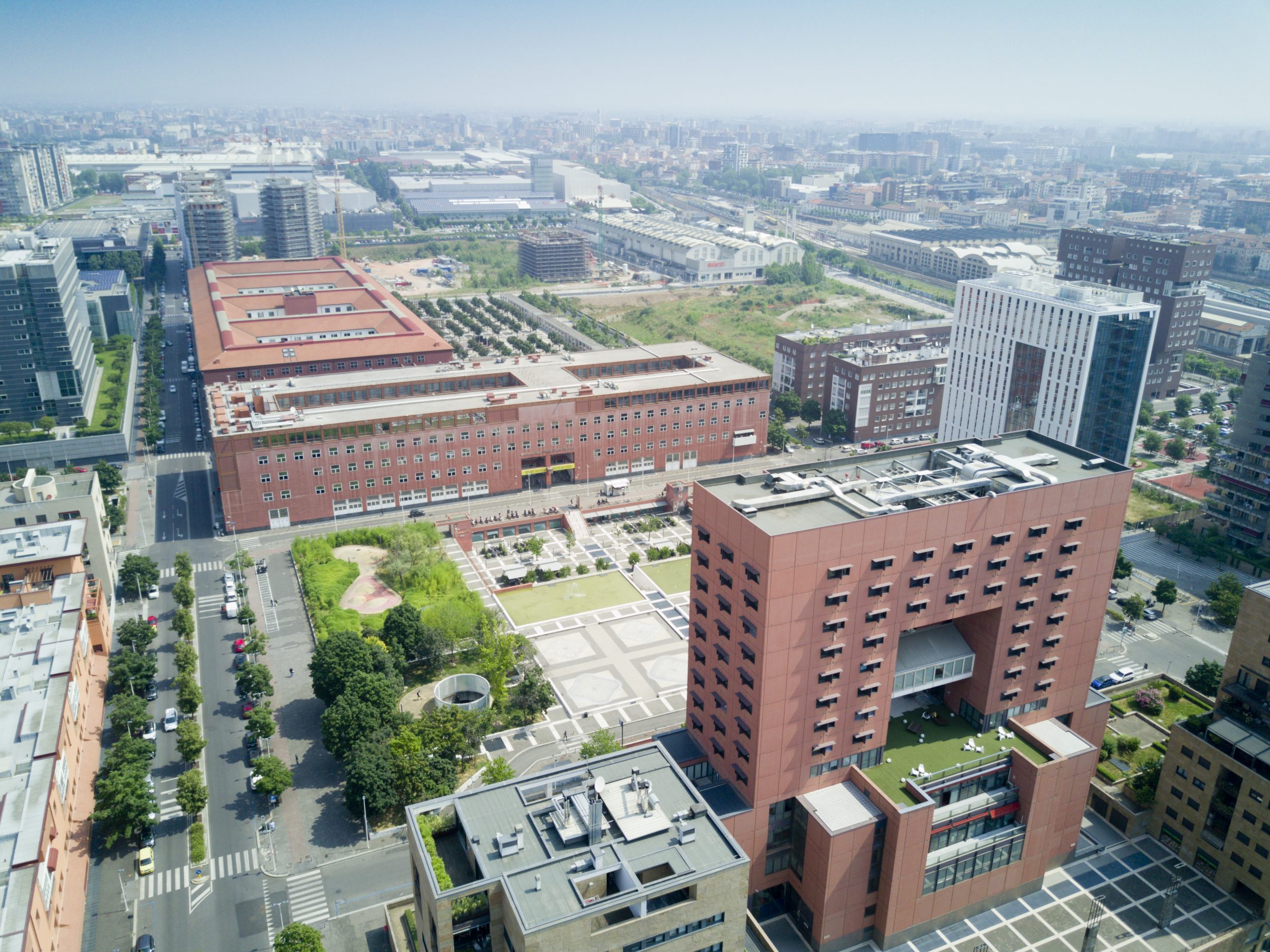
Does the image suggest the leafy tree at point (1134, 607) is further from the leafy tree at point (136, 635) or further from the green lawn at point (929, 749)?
the leafy tree at point (136, 635)

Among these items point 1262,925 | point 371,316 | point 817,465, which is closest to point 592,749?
point 817,465

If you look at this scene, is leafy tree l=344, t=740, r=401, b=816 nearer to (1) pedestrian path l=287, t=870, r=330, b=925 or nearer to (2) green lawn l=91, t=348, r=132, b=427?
(1) pedestrian path l=287, t=870, r=330, b=925

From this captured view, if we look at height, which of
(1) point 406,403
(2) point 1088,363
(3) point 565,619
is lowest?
(3) point 565,619

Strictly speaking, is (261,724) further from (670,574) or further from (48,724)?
(670,574)

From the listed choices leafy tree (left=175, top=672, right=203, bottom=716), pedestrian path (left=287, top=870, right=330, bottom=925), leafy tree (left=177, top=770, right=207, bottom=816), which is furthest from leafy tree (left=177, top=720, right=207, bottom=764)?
pedestrian path (left=287, top=870, right=330, bottom=925)

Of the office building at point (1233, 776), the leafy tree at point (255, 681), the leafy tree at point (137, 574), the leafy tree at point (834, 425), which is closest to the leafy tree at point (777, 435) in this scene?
the leafy tree at point (834, 425)

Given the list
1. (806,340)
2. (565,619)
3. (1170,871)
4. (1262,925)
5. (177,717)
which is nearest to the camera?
(1262,925)

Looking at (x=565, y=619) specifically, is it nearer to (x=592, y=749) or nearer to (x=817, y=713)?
(x=592, y=749)
